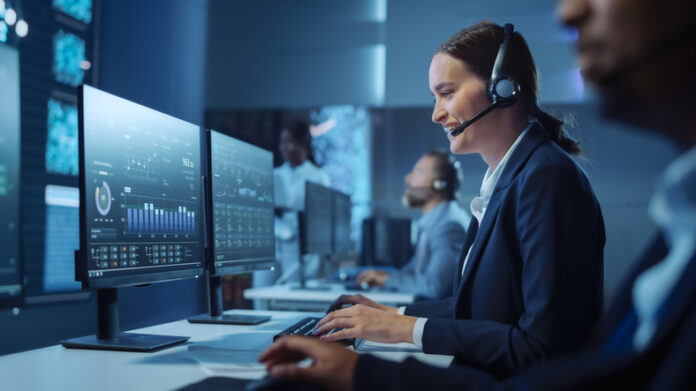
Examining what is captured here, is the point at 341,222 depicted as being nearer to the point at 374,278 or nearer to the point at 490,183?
the point at 374,278

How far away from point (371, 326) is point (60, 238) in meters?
2.11

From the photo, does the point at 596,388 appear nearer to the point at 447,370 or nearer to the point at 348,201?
the point at 447,370

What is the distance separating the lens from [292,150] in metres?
4.12

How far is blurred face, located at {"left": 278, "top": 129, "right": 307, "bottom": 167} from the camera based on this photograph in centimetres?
412

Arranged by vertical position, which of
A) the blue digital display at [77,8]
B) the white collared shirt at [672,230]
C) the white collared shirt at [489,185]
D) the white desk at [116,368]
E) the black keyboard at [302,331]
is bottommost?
the white desk at [116,368]

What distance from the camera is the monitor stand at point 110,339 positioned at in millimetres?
1207

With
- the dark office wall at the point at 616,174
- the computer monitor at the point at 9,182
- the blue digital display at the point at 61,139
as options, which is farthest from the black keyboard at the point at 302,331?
the dark office wall at the point at 616,174

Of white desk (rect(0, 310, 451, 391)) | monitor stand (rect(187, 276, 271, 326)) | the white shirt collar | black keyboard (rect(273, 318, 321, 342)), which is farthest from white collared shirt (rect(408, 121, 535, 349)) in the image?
monitor stand (rect(187, 276, 271, 326))

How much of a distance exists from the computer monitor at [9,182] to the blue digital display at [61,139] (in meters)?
1.76

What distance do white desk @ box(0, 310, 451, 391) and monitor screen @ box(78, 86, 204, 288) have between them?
6.4 inches

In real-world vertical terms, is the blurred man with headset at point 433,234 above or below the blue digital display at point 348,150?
below

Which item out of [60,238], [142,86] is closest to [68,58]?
[142,86]

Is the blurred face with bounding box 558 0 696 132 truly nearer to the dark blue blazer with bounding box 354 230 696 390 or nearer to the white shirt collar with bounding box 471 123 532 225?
the dark blue blazer with bounding box 354 230 696 390

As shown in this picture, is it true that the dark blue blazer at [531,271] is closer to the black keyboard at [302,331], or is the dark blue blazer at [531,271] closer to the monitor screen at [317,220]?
the black keyboard at [302,331]
